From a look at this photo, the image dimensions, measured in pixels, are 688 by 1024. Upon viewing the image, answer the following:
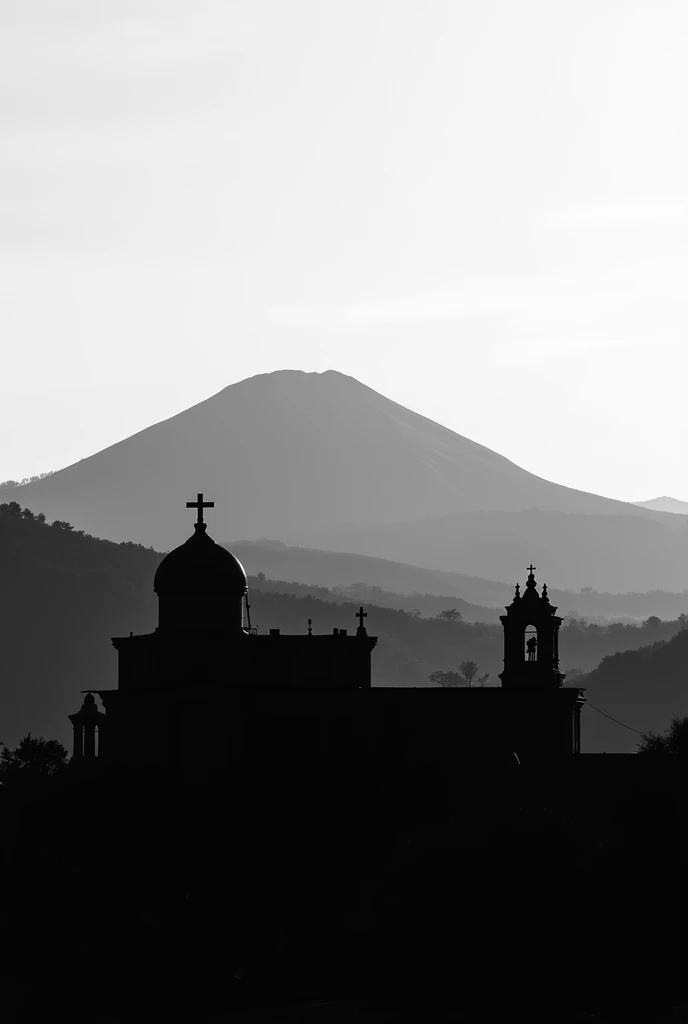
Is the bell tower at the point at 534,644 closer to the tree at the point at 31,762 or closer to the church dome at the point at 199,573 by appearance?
the church dome at the point at 199,573

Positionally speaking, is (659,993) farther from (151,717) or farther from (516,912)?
(151,717)

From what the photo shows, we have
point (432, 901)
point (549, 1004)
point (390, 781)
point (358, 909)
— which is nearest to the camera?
point (549, 1004)

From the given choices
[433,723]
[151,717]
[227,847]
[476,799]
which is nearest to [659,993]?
[476,799]

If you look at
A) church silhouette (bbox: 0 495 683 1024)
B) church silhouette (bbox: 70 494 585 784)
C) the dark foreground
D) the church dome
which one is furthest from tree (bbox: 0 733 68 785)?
the dark foreground

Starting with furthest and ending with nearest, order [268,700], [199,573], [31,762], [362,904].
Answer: [31,762] < [199,573] < [268,700] < [362,904]

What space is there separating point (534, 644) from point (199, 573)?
40.0 feet

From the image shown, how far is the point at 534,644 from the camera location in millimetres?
68562

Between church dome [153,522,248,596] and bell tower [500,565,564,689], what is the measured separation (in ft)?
32.2

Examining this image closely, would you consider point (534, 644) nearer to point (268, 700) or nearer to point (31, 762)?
point (268, 700)

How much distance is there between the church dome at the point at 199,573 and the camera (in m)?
69.3

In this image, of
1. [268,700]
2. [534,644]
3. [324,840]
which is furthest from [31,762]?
[324,840]

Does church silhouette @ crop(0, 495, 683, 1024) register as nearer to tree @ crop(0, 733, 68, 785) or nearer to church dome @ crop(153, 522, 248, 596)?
church dome @ crop(153, 522, 248, 596)

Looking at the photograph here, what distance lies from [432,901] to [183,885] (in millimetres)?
12724

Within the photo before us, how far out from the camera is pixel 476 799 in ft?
196
